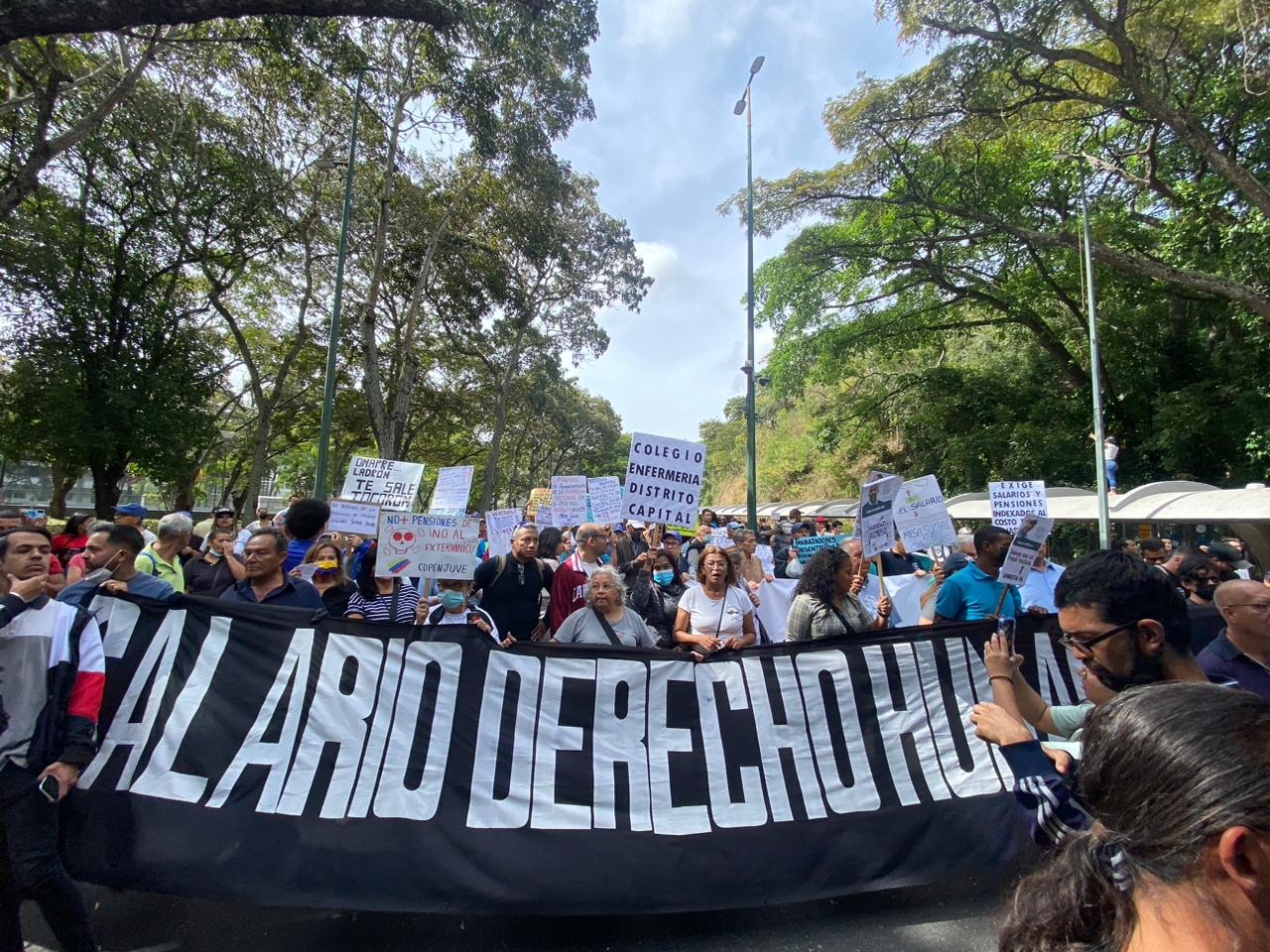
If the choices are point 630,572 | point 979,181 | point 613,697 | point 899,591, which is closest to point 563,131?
point 979,181

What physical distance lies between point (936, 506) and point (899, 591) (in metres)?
1.22

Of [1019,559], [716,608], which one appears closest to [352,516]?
[716,608]

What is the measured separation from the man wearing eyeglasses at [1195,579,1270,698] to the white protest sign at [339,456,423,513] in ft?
21.1

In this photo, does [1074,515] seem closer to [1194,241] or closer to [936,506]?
[1194,241]

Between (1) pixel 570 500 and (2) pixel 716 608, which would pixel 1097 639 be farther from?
(1) pixel 570 500

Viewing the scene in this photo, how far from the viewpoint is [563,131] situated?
16.9 metres

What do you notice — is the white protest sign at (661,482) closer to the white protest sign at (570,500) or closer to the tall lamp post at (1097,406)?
the white protest sign at (570,500)

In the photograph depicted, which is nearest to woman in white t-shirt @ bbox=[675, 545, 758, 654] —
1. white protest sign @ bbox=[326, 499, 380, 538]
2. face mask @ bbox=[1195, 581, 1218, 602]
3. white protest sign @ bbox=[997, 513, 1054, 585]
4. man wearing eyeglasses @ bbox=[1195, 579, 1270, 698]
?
white protest sign @ bbox=[997, 513, 1054, 585]

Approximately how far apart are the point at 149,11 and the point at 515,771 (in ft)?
21.5

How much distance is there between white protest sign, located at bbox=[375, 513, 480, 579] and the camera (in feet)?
12.5

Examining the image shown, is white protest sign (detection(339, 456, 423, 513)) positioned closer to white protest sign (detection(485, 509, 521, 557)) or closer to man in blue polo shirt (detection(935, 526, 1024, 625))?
white protest sign (detection(485, 509, 521, 557))

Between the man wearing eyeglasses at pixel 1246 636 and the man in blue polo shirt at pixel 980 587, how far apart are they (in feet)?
5.05

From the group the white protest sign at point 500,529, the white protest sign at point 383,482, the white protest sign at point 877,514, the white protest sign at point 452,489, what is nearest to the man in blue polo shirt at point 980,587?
the white protest sign at point 877,514

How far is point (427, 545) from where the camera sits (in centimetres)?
389
